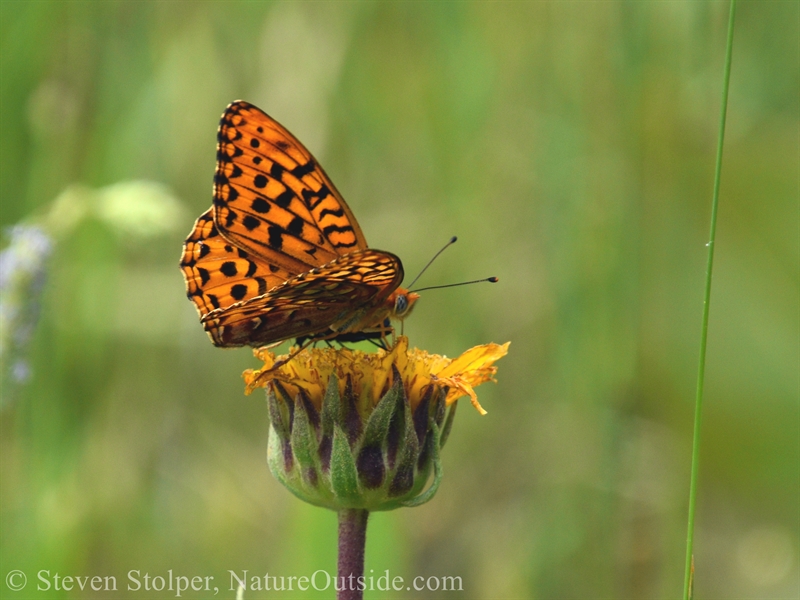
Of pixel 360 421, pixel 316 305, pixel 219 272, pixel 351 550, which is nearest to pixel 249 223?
pixel 219 272

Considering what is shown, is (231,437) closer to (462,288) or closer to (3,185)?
(462,288)

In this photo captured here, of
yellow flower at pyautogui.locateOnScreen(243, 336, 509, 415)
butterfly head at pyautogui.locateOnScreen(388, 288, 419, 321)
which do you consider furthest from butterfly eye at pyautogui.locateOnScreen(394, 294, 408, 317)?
yellow flower at pyautogui.locateOnScreen(243, 336, 509, 415)

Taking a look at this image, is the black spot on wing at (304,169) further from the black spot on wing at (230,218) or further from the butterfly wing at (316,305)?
the butterfly wing at (316,305)

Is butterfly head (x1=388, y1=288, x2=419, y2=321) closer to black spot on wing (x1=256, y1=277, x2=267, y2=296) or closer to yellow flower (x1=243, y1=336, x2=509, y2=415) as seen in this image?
yellow flower (x1=243, y1=336, x2=509, y2=415)

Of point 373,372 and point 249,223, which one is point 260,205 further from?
point 373,372

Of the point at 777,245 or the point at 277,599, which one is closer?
the point at 277,599

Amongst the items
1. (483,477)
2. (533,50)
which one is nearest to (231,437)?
(483,477)
